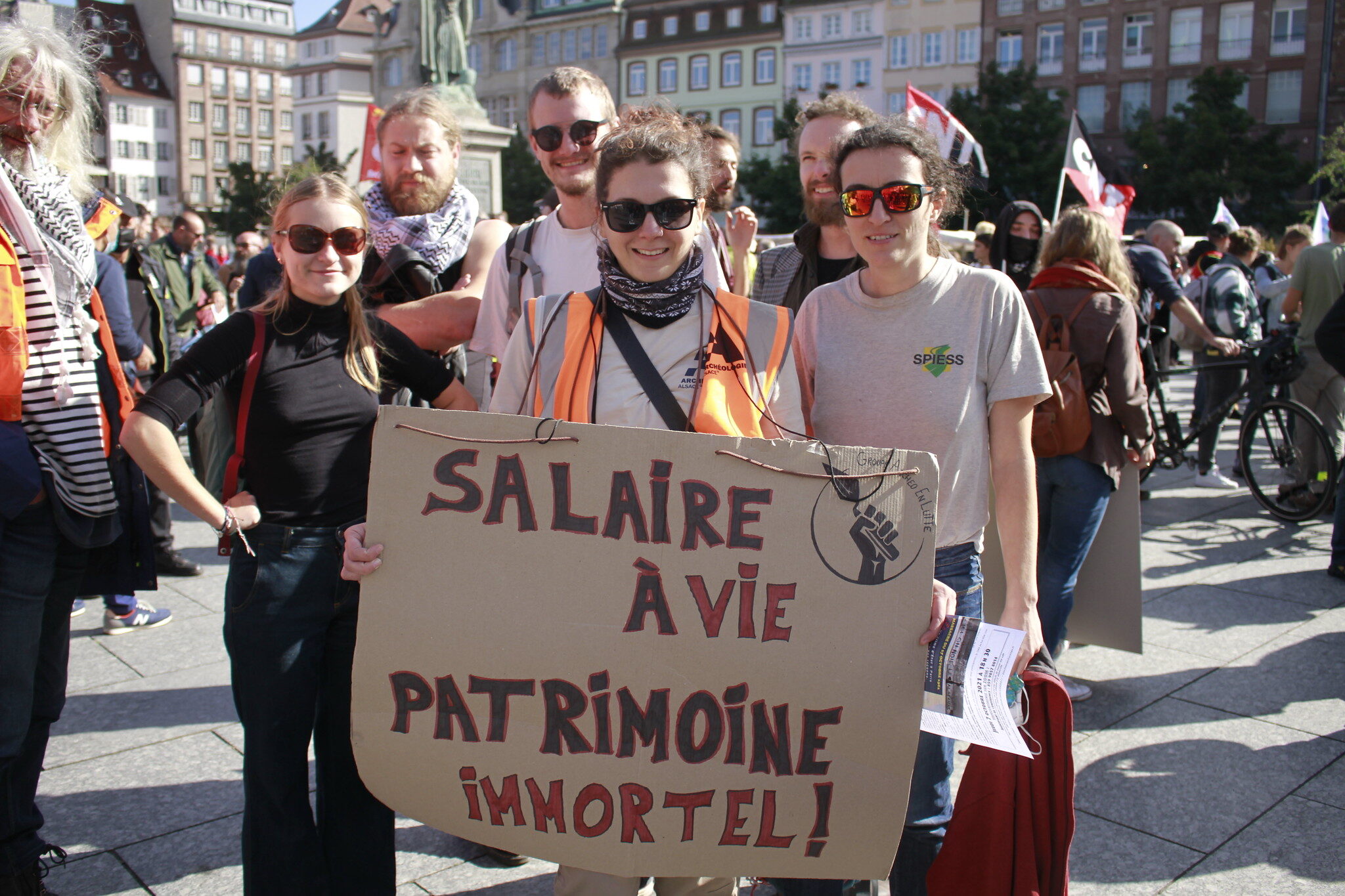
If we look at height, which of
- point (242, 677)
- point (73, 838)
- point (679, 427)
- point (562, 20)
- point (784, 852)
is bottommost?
point (73, 838)

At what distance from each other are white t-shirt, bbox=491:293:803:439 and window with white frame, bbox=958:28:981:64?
56.8 metres

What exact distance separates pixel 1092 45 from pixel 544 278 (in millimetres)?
54894

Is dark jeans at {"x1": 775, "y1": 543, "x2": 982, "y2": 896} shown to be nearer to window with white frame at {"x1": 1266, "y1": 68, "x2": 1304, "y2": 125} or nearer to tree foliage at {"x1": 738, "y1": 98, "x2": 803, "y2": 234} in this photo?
tree foliage at {"x1": 738, "y1": 98, "x2": 803, "y2": 234}

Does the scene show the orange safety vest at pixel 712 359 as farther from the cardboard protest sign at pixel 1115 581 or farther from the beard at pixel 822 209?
the cardboard protest sign at pixel 1115 581

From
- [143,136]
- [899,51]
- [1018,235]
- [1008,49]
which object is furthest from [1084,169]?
[143,136]

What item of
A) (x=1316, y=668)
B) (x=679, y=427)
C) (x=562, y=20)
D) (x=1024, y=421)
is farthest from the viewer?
(x=562, y=20)

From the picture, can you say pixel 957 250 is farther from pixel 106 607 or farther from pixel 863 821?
pixel 863 821

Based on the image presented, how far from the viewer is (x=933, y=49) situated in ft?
183

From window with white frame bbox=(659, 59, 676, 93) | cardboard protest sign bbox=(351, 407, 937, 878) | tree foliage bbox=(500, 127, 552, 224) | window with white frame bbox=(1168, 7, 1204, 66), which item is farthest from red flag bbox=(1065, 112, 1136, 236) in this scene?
window with white frame bbox=(659, 59, 676, 93)

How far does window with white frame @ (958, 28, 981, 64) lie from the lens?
53.8 m

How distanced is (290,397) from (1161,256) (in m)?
6.93

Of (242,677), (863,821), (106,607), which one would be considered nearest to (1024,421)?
(863,821)

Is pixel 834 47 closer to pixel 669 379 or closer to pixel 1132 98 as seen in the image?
pixel 1132 98

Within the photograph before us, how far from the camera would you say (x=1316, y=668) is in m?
4.69
